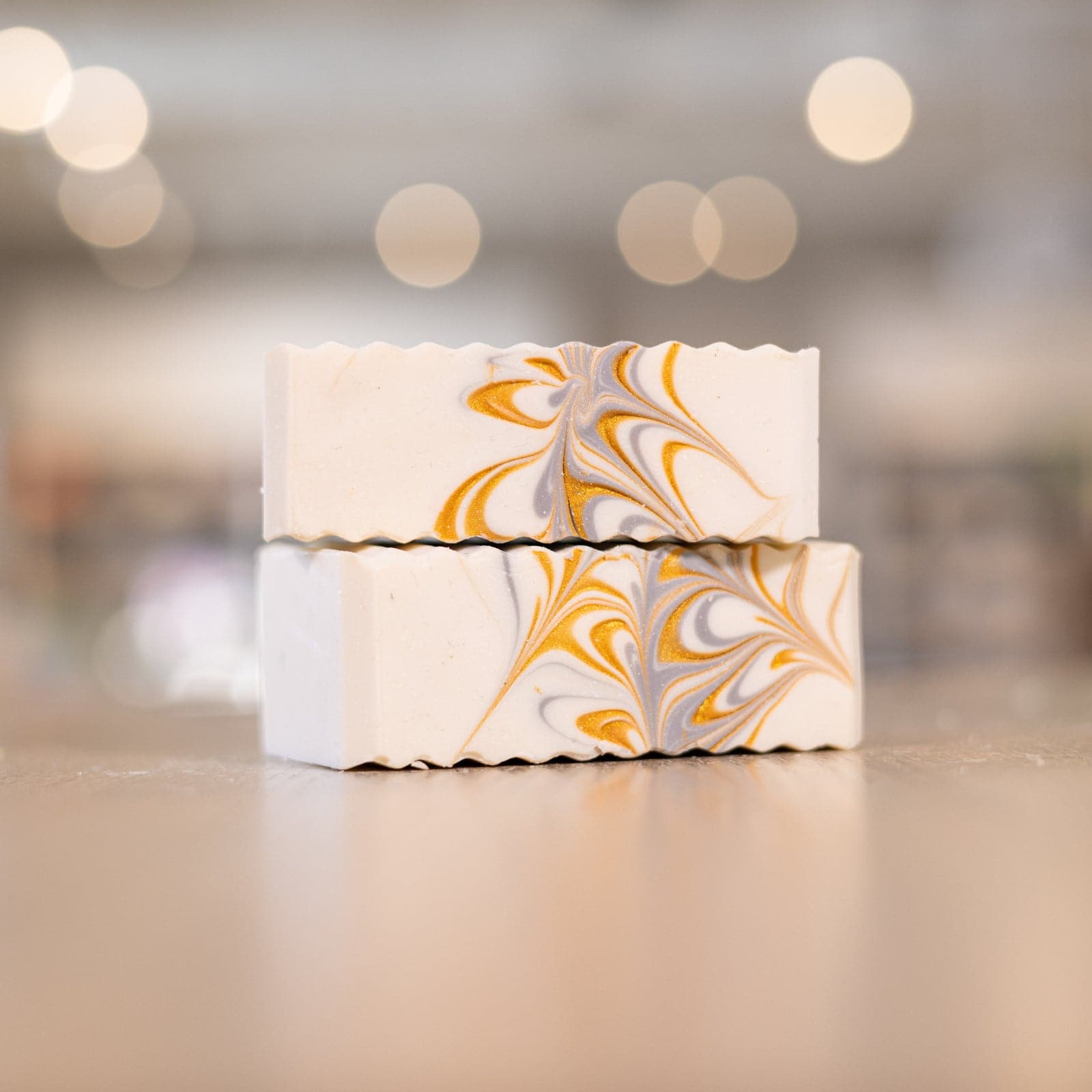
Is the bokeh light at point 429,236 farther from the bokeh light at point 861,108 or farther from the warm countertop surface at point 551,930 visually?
the warm countertop surface at point 551,930

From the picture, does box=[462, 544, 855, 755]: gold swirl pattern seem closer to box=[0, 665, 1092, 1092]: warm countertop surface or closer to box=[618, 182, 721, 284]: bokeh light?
box=[0, 665, 1092, 1092]: warm countertop surface

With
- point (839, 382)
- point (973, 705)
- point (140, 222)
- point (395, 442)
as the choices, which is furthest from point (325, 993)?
point (839, 382)

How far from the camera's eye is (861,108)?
328cm

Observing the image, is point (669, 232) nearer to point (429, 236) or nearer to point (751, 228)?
point (751, 228)

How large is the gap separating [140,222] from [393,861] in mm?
3845

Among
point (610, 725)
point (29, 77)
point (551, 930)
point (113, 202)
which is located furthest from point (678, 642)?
point (113, 202)

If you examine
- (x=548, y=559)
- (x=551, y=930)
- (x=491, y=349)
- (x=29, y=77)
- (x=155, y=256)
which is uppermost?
(x=29, y=77)

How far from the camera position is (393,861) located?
25.2 inches

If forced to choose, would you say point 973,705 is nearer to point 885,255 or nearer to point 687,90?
point 687,90

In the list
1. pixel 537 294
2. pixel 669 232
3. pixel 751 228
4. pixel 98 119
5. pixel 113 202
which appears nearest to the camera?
pixel 98 119

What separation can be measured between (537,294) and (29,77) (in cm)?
201

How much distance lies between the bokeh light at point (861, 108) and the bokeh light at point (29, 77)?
1644mm

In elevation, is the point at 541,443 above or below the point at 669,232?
below

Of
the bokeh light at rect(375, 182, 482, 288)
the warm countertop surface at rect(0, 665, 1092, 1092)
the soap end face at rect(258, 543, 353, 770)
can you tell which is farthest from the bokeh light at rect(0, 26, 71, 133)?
the warm countertop surface at rect(0, 665, 1092, 1092)
